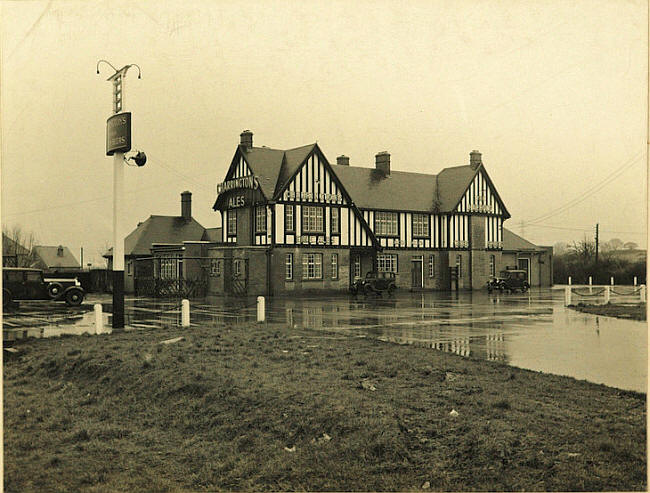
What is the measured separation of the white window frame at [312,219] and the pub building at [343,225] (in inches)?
2.2

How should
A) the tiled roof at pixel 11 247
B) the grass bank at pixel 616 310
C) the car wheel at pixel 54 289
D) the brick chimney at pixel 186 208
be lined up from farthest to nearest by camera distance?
the brick chimney at pixel 186 208
the car wheel at pixel 54 289
the grass bank at pixel 616 310
the tiled roof at pixel 11 247

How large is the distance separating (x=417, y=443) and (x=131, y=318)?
13.8 meters

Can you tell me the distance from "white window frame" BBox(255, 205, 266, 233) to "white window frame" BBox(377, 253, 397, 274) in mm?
8814

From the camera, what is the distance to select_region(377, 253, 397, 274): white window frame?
4153cm

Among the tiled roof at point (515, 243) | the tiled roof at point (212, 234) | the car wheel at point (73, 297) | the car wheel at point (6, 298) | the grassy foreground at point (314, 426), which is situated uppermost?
the tiled roof at point (212, 234)

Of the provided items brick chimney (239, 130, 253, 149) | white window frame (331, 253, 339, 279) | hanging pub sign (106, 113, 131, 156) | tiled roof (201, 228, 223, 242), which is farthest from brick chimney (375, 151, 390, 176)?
hanging pub sign (106, 113, 131, 156)

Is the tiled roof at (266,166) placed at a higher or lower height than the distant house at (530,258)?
higher

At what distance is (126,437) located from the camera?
788 centimetres

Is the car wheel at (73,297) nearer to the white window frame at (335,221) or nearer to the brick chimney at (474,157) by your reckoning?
the brick chimney at (474,157)

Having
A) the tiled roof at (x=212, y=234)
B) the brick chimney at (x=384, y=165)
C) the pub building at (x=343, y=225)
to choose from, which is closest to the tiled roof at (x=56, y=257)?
the pub building at (x=343, y=225)

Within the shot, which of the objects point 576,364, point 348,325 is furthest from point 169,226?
point 576,364

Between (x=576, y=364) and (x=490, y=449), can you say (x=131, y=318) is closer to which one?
(x=576, y=364)

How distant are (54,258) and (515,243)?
38.2 metres

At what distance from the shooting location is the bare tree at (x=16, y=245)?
945cm
